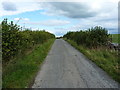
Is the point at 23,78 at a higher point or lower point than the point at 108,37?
lower

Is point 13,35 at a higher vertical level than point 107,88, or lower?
higher

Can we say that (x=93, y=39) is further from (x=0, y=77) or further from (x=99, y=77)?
(x=0, y=77)

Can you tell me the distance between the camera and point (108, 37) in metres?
19.1

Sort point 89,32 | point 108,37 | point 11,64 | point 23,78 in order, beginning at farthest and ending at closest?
point 89,32 < point 108,37 < point 11,64 < point 23,78

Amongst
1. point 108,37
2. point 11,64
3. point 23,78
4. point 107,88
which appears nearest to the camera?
point 107,88

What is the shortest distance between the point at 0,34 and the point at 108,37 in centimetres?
1525

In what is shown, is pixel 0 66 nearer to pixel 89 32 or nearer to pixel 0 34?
pixel 0 34

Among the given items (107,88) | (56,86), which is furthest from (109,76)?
(56,86)

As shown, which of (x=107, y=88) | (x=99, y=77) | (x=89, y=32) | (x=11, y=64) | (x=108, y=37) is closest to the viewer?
(x=107, y=88)

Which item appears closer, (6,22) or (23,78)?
(23,78)

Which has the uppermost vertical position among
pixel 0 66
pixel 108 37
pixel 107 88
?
pixel 108 37

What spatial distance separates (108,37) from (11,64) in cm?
1387

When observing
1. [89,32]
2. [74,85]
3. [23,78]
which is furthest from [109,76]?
[89,32]

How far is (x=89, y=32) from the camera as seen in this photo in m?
20.4
